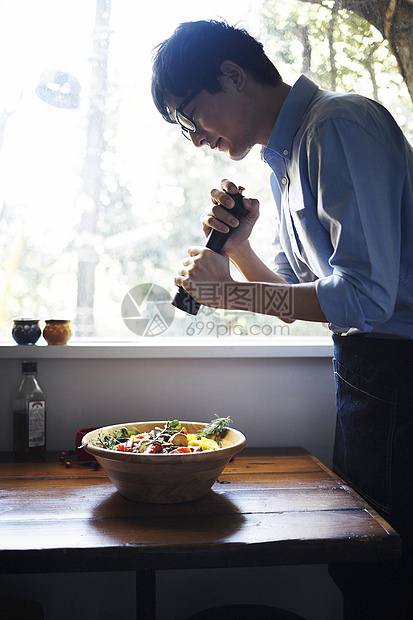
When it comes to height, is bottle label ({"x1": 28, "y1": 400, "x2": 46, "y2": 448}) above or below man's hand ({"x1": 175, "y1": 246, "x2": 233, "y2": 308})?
below

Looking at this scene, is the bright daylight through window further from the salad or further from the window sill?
the salad

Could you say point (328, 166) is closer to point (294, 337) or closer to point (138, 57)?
point (294, 337)

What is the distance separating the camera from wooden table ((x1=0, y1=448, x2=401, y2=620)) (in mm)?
890

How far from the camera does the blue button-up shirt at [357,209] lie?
38.4 inches

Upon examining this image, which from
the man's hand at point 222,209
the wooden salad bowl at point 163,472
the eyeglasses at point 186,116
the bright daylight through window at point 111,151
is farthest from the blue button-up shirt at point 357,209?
the bright daylight through window at point 111,151

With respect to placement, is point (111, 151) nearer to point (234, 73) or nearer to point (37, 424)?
point (234, 73)

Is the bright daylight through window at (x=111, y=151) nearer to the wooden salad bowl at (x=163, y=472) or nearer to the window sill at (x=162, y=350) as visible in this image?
the window sill at (x=162, y=350)

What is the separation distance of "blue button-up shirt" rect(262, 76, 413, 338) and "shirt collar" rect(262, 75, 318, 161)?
0.02 m

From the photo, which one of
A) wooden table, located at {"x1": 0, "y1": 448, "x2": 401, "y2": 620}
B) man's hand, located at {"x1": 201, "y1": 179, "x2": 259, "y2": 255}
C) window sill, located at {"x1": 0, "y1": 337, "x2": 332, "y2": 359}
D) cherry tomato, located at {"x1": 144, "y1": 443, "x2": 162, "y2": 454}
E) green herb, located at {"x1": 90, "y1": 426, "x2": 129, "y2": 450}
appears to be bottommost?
wooden table, located at {"x1": 0, "y1": 448, "x2": 401, "y2": 620}

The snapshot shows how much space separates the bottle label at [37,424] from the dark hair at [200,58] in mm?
870

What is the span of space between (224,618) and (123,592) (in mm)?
389

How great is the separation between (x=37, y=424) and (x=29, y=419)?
26 mm

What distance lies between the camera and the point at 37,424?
1.46 m

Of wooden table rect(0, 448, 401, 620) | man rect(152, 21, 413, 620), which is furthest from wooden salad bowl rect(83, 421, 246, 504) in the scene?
man rect(152, 21, 413, 620)
